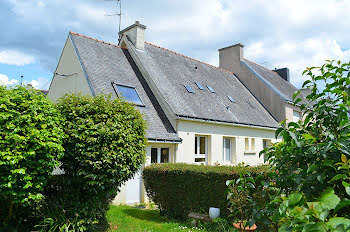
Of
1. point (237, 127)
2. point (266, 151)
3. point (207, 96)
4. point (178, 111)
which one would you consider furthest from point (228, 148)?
point (266, 151)

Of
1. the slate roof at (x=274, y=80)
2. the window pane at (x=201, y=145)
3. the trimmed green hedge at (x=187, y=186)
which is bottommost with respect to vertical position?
the trimmed green hedge at (x=187, y=186)

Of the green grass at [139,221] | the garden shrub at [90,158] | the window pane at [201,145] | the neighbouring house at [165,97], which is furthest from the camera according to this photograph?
the window pane at [201,145]

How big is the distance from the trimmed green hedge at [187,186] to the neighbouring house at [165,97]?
2.45m

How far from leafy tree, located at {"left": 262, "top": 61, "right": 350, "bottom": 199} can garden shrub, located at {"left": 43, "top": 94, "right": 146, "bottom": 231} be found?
4.48 metres

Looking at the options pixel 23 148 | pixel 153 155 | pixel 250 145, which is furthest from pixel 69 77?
pixel 250 145

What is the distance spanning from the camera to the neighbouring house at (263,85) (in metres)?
21.0

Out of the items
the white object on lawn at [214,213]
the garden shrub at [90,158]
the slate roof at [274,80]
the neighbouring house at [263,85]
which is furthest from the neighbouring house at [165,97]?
the slate roof at [274,80]

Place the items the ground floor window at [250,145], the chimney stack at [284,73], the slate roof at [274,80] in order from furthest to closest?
1. the chimney stack at [284,73]
2. the slate roof at [274,80]
3. the ground floor window at [250,145]

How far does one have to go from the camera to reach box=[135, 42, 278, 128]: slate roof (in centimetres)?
1425

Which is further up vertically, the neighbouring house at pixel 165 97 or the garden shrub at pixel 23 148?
the neighbouring house at pixel 165 97

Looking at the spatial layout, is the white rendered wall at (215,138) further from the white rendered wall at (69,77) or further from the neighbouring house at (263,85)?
the white rendered wall at (69,77)

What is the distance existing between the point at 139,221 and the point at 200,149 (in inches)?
276

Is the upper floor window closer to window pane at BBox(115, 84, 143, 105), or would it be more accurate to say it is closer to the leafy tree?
window pane at BBox(115, 84, 143, 105)

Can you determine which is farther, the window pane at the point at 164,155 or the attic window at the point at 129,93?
the attic window at the point at 129,93
